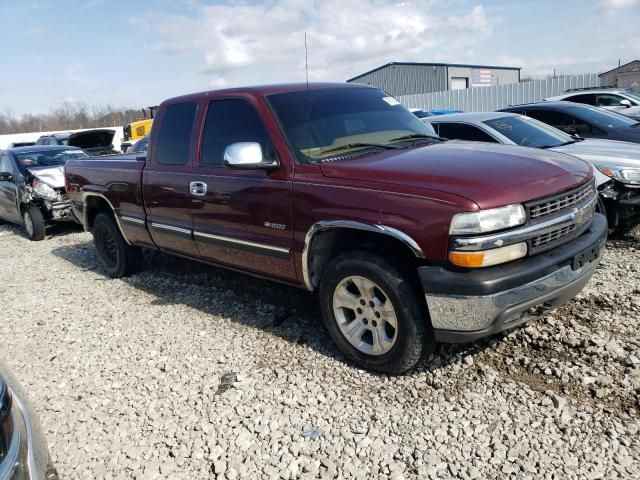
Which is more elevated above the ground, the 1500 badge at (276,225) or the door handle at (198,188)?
the door handle at (198,188)

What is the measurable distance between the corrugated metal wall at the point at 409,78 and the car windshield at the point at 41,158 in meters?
32.8

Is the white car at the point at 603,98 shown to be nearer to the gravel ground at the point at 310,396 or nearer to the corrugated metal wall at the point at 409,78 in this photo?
the gravel ground at the point at 310,396

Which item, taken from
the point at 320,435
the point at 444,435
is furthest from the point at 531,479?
the point at 320,435

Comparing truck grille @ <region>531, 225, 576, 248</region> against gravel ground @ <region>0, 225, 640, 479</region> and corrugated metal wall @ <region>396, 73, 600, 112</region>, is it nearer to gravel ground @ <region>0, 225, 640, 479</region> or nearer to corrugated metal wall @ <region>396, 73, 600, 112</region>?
gravel ground @ <region>0, 225, 640, 479</region>

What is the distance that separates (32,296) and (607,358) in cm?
571

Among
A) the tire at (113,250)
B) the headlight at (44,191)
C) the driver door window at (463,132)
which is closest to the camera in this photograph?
the tire at (113,250)

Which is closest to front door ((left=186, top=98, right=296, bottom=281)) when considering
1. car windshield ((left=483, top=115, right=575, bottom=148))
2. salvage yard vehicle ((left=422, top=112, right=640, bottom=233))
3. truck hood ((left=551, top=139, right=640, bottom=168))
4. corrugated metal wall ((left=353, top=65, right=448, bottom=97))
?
salvage yard vehicle ((left=422, top=112, right=640, bottom=233))

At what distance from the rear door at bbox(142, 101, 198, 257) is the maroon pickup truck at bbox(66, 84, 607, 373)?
18mm

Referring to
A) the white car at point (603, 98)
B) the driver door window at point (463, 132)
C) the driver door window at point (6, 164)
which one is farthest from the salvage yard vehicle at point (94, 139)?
the white car at point (603, 98)

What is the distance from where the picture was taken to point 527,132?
254 inches

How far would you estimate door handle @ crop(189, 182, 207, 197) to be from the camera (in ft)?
14.0

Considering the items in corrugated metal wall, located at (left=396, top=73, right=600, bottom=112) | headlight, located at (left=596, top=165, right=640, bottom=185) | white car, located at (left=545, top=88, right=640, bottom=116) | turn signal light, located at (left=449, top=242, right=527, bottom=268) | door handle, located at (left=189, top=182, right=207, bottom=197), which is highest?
corrugated metal wall, located at (left=396, top=73, right=600, bottom=112)

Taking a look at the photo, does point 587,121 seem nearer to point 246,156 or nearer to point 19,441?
point 246,156

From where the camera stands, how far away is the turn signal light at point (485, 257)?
2793mm
